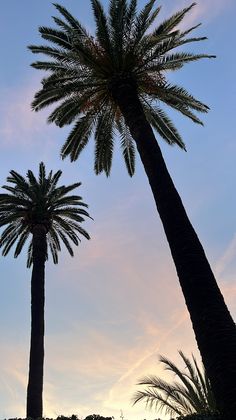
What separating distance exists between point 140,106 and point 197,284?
7.54 metres

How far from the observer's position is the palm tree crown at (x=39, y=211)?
2792 cm

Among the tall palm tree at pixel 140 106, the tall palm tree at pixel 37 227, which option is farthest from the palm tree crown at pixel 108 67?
the tall palm tree at pixel 37 227

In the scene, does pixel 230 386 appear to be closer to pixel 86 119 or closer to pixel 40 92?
pixel 86 119

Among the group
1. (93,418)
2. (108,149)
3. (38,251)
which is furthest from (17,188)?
(93,418)

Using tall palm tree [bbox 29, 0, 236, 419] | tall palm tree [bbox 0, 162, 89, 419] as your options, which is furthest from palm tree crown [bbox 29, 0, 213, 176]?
tall palm tree [bbox 0, 162, 89, 419]

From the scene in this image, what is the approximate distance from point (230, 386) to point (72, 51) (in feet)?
44.3

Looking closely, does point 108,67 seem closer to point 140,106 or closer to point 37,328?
point 140,106

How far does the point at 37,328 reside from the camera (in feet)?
80.5

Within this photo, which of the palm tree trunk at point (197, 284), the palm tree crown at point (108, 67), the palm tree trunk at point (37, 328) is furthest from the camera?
the palm tree trunk at point (37, 328)

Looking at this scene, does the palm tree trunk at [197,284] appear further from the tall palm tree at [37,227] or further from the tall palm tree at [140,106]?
the tall palm tree at [37,227]

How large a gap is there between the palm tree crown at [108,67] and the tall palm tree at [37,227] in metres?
7.82

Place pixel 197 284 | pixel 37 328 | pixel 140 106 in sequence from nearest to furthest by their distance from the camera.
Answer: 1. pixel 197 284
2. pixel 140 106
3. pixel 37 328

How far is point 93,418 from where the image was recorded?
16766 millimetres

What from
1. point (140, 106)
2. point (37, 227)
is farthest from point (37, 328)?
point (140, 106)
